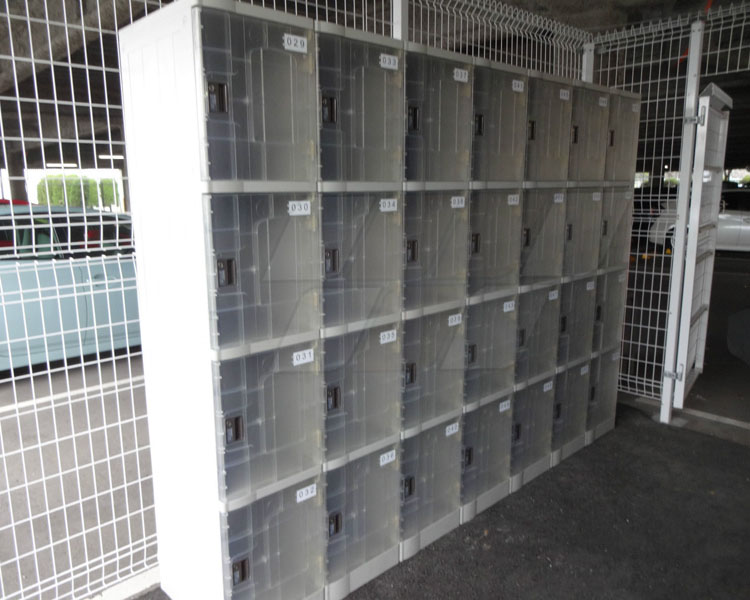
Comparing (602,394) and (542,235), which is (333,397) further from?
(602,394)

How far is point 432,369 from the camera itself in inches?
92.8

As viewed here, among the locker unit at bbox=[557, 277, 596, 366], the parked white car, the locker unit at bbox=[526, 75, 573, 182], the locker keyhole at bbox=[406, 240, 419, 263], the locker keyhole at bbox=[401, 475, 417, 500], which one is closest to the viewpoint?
the locker keyhole at bbox=[406, 240, 419, 263]

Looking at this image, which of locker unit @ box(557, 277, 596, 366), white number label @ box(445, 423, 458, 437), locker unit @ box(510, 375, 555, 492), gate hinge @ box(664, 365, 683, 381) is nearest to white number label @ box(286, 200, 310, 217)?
white number label @ box(445, 423, 458, 437)

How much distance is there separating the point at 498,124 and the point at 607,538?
1.79 metres

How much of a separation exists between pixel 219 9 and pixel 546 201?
1.73 meters

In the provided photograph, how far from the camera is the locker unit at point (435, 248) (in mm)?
2173

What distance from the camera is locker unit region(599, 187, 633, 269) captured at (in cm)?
319

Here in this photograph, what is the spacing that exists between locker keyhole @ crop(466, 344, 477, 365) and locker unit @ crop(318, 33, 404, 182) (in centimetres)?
83

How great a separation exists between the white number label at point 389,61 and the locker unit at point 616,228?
1645 mm

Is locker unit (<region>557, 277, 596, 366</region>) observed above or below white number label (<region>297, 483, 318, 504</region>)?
above

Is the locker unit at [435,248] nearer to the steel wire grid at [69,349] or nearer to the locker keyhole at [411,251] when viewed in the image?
the locker keyhole at [411,251]

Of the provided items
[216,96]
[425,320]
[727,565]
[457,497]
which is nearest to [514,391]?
[457,497]

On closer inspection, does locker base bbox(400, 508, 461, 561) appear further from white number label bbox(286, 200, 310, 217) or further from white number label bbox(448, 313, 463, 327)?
white number label bbox(286, 200, 310, 217)

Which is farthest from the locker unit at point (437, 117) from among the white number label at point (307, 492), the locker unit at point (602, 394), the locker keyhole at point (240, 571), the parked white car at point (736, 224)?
the parked white car at point (736, 224)
